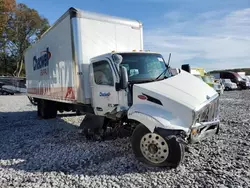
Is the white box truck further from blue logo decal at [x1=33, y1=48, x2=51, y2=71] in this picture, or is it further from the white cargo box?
blue logo decal at [x1=33, y1=48, x2=51, y2=71]

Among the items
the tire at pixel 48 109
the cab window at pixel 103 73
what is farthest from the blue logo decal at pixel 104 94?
the tire at pixel 48 109

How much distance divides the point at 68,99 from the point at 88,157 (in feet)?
8.13

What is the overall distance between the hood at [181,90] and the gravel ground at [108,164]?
1.25 metres

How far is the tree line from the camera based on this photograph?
36.4 m

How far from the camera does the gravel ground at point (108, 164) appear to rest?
13.4 feet

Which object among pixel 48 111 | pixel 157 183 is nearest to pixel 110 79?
pixel 157 183

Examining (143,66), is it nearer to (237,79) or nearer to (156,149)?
(156,149)

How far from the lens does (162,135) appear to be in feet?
14.4

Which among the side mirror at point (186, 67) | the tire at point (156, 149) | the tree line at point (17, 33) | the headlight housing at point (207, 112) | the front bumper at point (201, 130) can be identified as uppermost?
the tree line at point (17, 33)

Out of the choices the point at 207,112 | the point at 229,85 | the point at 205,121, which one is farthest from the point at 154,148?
the point at 229,85

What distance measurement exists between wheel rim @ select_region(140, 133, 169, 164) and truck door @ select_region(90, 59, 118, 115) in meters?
1.38

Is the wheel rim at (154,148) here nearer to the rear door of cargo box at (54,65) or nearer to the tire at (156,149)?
the tire at (156,149)

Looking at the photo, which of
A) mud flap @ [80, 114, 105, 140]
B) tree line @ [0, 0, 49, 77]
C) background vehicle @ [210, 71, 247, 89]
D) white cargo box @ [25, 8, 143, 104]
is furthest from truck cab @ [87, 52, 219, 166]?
tree line @ [0, 0, 49, 77]

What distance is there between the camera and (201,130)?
479cm
